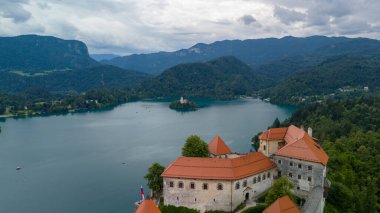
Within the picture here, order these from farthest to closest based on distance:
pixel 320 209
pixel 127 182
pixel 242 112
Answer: pixel 242 112
pixel 127 182
pixel 320 209

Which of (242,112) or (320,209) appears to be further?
(242,112)

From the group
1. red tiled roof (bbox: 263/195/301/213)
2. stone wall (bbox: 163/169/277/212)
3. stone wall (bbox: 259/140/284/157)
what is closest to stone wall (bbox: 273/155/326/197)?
stone wall (bbox: 163/169/277/212)

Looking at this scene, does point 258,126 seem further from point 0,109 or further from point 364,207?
point 0,109

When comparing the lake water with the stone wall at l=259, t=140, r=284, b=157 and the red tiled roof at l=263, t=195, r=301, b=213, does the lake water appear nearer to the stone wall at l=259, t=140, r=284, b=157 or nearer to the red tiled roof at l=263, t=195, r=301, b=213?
the stone wall at l=259, t=140, r=284, b=157

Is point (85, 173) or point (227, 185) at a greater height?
point (227, 185)

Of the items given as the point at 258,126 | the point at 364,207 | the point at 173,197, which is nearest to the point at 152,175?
the point at 173,197

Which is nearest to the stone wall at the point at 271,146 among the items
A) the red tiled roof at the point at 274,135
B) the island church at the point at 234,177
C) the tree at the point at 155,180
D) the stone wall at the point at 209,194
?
the red tiled roof at the point at 274,135

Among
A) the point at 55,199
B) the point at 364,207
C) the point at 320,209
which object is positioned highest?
the point at 320,209

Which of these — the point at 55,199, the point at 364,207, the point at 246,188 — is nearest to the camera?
the point at 246,188
